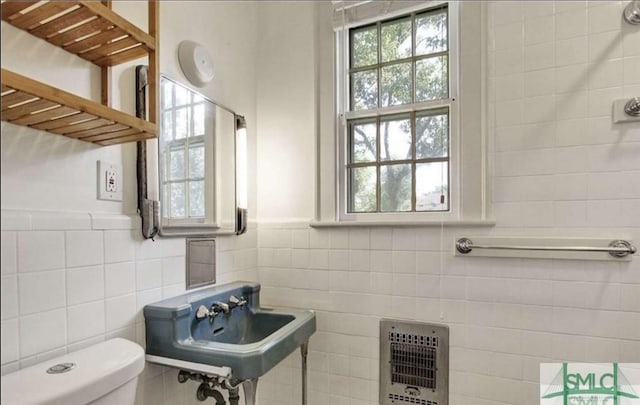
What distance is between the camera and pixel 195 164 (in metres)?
1.54

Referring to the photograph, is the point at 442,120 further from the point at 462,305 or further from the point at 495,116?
the point at 462,305

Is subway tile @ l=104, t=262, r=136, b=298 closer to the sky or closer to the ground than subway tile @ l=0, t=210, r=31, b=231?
closer to the ground

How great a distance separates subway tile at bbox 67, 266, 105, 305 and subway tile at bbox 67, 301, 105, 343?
0.8 inches

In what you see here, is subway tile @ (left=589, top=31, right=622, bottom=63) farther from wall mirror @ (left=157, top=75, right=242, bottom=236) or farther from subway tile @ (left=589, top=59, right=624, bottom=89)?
wall mirror @ (left=157, top=75, right=242, bottom=236)

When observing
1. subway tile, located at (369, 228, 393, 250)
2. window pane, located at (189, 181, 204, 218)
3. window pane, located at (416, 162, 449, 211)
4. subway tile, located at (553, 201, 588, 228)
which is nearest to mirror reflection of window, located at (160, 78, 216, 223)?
window pane, located at (189, 181, 204, 218)

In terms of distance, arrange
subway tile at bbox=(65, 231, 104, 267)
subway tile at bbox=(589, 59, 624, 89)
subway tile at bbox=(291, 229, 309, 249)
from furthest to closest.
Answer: subway tile at bbox=(291, 229, 309, 249)
subway tile at bbox=(589, 59, 624, 89)
subway tile at bbox=(65, 231, 104, 267)

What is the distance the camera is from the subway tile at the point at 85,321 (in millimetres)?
1019

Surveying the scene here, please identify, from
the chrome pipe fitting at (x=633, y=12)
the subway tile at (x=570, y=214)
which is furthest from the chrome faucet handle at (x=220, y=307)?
the chrome pipe fitting at (x=633, y=12)

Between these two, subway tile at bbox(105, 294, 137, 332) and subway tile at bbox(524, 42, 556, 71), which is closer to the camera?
subway tile at bbox(105, 294, 137, 332)

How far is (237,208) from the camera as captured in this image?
179 centimetres

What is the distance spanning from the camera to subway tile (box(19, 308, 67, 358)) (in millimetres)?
869

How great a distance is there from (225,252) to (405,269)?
834mm

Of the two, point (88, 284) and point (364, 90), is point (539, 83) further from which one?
point (88, 284)

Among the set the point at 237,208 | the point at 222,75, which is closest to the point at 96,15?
the point at 222,75
